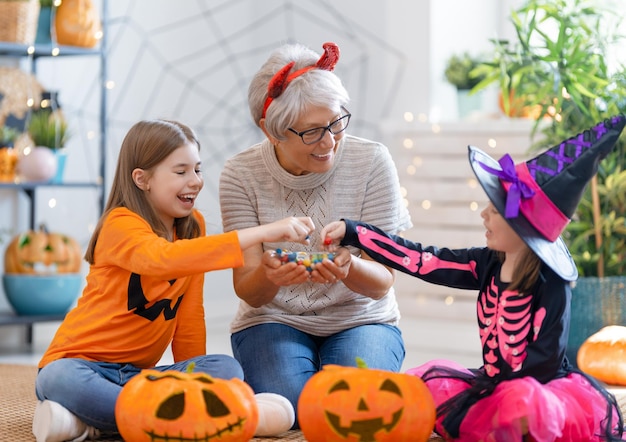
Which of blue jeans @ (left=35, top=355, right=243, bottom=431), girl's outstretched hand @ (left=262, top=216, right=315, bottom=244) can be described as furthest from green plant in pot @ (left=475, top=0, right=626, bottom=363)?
blue jeans @ (left=35, top=355, right=243, bottom=431)

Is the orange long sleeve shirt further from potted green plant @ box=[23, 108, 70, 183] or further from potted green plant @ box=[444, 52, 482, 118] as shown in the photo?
potted green plant @ box=[444, 52, 482, 118]

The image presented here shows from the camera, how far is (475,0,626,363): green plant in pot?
304cm

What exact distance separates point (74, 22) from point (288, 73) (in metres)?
1.54

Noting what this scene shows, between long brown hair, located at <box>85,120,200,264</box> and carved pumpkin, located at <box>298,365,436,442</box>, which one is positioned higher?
long brown hair, located at <box>85,120,200,264</box>

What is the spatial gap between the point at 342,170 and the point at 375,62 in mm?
1951

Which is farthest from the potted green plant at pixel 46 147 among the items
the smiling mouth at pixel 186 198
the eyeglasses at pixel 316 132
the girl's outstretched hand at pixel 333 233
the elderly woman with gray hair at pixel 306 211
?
the girl's outstretched hand at pixel 333 233

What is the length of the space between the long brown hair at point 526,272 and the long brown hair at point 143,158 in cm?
71

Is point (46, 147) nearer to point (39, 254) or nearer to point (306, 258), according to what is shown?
point (39, 254)

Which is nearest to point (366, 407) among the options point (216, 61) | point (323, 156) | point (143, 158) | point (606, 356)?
point (323, 156)

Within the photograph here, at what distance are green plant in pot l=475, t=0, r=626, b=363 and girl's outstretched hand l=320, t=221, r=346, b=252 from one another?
1238 millimetres

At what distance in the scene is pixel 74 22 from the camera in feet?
10.9

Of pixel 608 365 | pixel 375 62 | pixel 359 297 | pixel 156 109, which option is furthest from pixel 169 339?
pixel 375 62

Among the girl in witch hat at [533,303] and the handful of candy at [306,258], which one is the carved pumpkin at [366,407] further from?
the handful of candy at [306,258]

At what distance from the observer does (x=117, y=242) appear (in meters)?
1.96
